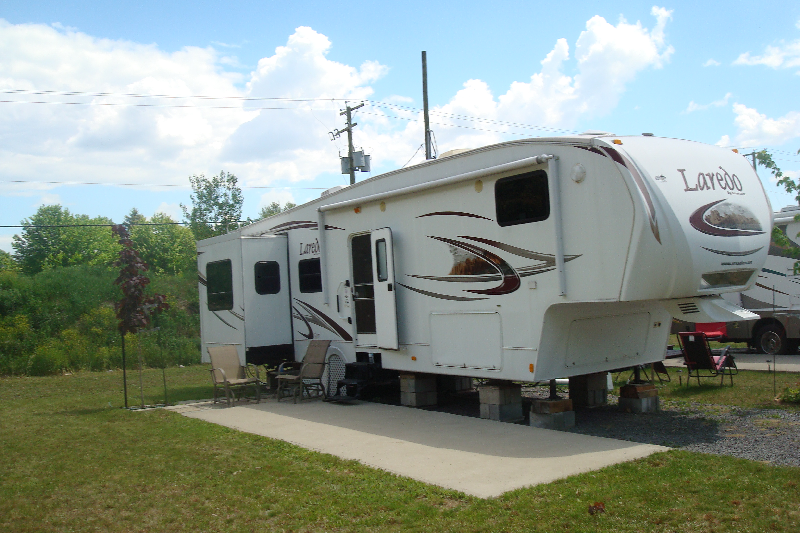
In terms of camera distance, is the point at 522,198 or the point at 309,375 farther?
the point at 309,375

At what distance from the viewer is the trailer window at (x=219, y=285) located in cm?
1226

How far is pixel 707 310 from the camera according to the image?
7.06 m

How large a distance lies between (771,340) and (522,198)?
10.0m

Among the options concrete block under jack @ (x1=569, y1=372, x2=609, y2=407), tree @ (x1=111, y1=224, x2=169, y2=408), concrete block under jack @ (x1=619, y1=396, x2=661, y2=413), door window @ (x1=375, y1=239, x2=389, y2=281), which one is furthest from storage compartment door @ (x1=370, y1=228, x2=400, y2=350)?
tree @ (x1=111, y1=224, x2=169, y2=408)

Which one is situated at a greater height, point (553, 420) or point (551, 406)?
point (551, 406)

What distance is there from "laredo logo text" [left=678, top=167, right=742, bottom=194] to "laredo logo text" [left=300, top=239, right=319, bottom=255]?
612 centimetres

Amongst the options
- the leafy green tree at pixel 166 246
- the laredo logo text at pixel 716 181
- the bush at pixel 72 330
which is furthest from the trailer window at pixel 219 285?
the leafy green tree at pixel 166 246

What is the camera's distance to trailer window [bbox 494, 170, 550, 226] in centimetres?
748

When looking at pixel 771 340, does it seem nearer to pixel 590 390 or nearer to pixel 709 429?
pixel 590 390

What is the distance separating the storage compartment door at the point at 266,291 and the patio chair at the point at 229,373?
38 cm

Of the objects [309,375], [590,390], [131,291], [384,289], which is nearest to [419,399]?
[384,289]

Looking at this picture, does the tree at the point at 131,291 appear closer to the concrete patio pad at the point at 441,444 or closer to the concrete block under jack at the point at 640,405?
the concrete patio pad at the point at 441,444

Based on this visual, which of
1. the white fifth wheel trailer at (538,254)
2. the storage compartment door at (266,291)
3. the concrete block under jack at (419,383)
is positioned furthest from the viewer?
the storage compartment door at (266,291)

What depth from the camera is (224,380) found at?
428 inches
